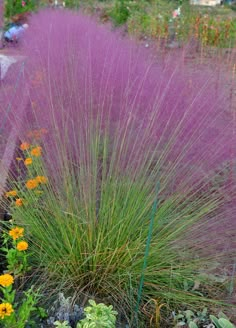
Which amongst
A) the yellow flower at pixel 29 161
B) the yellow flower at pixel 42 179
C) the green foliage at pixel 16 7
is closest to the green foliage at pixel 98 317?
the yellow flower at pixel 42 179

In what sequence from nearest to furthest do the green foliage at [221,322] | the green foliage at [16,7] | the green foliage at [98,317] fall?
the green foliage at [98,317]
the green foliage at [221,322]
the green foliage at [16,7]

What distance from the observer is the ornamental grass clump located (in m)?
2.01

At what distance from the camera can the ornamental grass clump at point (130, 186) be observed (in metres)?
2.01

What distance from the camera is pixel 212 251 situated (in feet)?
6.52

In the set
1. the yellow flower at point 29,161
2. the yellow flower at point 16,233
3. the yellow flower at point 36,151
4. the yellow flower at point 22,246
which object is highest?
the yellow flower at point 36,151

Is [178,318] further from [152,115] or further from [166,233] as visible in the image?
[152,115]

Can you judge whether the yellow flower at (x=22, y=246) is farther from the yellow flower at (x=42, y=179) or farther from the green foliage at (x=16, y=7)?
the green foliage at (x=16, y=7)

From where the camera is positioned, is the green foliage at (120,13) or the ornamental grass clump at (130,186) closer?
the ornamental grass clump at (130,186)

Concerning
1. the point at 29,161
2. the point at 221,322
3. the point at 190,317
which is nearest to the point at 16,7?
the point at 29,161

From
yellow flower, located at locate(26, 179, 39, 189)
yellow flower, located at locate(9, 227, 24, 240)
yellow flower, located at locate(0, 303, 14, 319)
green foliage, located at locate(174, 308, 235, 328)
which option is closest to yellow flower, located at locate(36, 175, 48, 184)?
yellow flower, located at locate(26, 179, 39, 189)

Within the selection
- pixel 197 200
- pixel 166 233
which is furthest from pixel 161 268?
pixel 197 200

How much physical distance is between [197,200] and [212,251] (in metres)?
0.21

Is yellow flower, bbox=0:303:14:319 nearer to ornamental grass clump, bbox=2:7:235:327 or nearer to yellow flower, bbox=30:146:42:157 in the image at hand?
ornamental grass clump, bbox=2:7:235:327

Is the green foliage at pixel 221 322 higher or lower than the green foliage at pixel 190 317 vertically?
higher
